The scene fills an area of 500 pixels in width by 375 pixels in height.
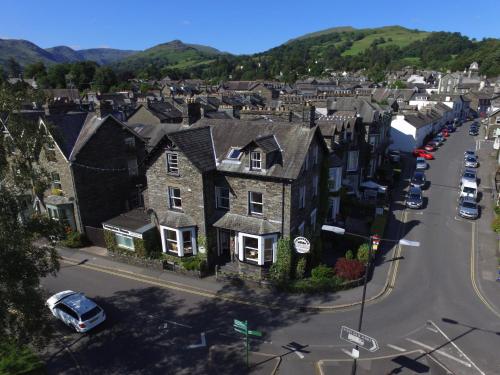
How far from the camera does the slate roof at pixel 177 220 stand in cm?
2472

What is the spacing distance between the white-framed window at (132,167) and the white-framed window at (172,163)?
10.4 meters

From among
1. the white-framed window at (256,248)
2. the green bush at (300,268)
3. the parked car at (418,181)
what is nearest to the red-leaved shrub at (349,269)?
the green bush at (300,268)

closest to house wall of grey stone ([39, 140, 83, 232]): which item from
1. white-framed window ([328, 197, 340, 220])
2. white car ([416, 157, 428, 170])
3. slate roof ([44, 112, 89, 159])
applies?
slate roof ([44, 112, 89, 159])

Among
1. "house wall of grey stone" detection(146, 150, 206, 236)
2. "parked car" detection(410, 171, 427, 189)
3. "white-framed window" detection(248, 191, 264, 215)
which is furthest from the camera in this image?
"parked car" detection(410, 171, 427, 189)

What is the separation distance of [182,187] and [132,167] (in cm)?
1155

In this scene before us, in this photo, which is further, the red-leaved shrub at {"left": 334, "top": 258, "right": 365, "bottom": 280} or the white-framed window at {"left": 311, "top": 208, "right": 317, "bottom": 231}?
the white-framed window at {"left": 311, "top": 208, "right": 317, "bottom": 231}

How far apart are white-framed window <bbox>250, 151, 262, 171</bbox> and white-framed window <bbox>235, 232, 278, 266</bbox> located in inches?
181

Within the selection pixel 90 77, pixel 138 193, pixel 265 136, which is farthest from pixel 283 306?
pixel 90 77

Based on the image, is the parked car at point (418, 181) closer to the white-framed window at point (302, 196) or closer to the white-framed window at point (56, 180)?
the white-framed window at point (302, 196)

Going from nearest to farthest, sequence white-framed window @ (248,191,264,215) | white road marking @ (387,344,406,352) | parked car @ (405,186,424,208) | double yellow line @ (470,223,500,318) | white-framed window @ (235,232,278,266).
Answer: white road marking @ (387,344,406,352)
double yellow line @ (470,223,500,318)
white-framed window @ (235,232,278,266)
white-framed window @ (248,191,264,215)
parked car @ (405,186,424,208)

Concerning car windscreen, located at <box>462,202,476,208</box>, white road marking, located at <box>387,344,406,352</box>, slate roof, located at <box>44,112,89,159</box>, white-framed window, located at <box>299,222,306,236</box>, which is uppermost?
slate roof, located at <box>44,112,89,159</box>

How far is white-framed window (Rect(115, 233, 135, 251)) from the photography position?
2705 cm

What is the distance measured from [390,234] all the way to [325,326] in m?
15.7

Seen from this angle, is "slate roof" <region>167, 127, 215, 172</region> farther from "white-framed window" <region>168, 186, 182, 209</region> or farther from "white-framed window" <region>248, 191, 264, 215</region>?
"white-framed window" <region>248, 191, 264, 215</region>
